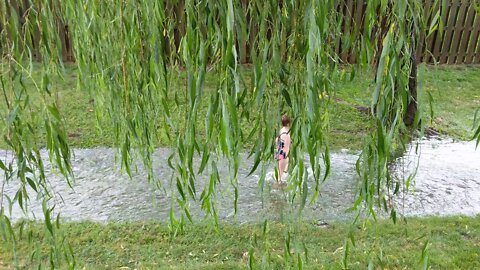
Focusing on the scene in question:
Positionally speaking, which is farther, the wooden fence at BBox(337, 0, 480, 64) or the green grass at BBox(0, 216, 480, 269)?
the wooden fence at BBox(337, 0, 480, 64)

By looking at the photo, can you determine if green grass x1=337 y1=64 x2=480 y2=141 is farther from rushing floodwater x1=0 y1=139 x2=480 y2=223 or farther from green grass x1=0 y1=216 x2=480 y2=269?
green grass x1=0 y1=216 x2=480 y2=269

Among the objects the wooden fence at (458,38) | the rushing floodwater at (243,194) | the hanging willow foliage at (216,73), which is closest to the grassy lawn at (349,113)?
the rushing floodwater at (243,194)

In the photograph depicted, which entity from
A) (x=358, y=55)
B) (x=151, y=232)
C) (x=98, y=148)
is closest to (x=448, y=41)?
(x=98, y=148)

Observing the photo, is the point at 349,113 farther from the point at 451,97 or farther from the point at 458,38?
the point at 458,38

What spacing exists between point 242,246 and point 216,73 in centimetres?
248

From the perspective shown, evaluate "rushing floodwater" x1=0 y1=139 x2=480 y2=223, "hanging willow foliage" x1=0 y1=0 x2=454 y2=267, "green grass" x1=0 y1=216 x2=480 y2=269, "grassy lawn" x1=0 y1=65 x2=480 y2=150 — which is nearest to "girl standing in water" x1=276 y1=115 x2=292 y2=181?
"hanging willow foliage" x1=0 y1=0 x2=454 y2=267

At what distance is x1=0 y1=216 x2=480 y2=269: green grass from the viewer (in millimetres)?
3906

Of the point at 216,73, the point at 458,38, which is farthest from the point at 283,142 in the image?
the point at 458,38

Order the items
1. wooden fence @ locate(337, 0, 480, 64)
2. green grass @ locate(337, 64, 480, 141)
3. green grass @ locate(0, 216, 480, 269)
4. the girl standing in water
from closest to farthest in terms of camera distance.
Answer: the girl standing in water → green grass @ locate(0, 216, 480, 269) → green grass @ locate(337, 64, 480, 141) → wooden fence @ locate(337, 0, 480, 64)

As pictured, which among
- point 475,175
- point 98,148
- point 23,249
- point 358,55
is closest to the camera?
point 358,55

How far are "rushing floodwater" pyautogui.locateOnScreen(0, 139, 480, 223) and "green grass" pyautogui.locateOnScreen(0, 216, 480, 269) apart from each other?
0.20 m

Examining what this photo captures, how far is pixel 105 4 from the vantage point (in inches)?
95.2

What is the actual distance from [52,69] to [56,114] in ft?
1.99

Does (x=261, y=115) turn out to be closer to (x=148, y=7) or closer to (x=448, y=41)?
(x=148, y=7)
